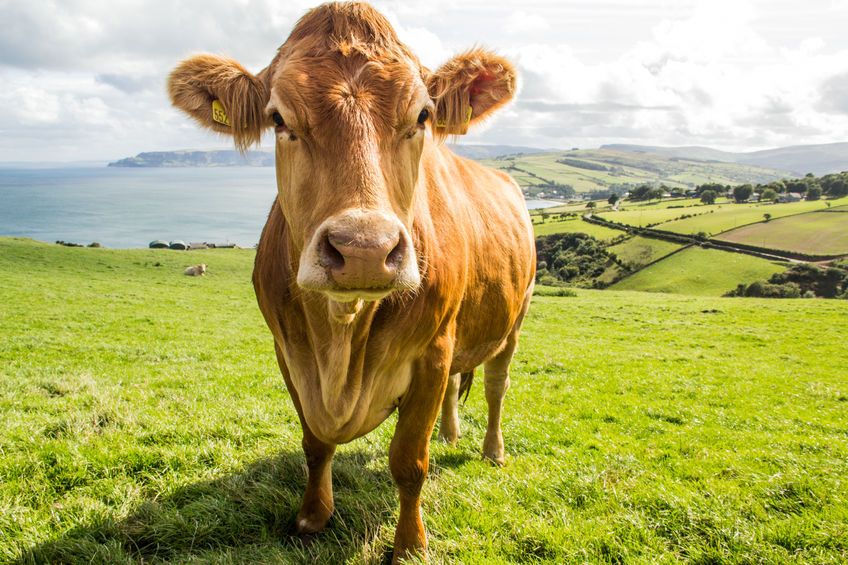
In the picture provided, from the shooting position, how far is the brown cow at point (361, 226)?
2.41 meters

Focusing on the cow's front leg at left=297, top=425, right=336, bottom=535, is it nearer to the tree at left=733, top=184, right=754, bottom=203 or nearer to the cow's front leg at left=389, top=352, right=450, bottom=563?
the cow's front leg at left=389, top=352, right=450, bottom=563

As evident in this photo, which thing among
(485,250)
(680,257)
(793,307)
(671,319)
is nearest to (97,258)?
(671,319)

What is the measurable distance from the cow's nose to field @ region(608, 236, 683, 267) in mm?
69970

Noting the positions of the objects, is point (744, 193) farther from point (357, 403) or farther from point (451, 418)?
point (357, 403)

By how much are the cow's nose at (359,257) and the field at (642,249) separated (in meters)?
70.0

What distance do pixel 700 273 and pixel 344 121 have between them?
64870 mm

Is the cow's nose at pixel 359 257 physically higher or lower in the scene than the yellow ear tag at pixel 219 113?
lower

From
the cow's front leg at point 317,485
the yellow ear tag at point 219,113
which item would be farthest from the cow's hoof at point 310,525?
the yellow ear tag at point 219,113

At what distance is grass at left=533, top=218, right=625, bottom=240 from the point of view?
265 feet

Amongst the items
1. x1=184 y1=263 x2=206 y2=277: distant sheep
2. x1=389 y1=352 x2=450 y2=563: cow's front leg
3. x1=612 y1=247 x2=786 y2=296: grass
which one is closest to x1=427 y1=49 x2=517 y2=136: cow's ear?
x1=389 y1=352 x2=450 y2=563: cow's front leg

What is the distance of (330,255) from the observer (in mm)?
2271

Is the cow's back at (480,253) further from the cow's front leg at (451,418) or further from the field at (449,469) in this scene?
the field at (449,469)

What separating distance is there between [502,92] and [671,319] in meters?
23.0

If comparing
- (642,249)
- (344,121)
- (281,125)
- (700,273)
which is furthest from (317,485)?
(642,249)
